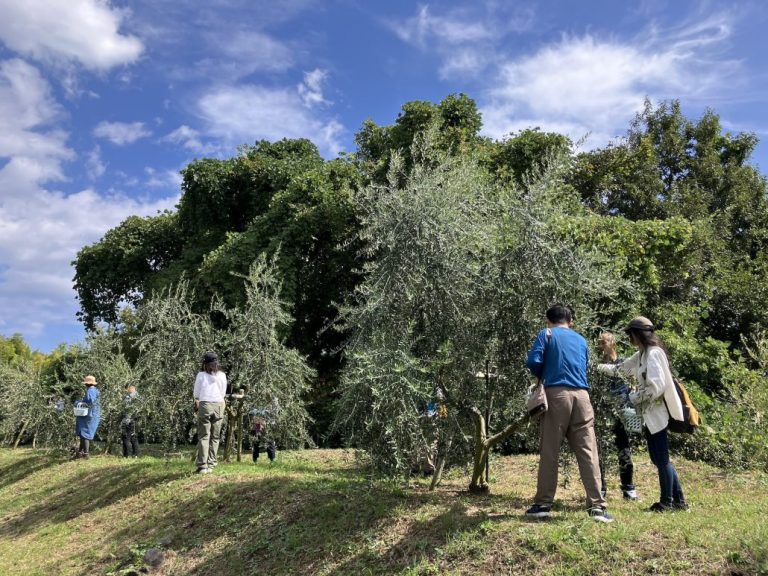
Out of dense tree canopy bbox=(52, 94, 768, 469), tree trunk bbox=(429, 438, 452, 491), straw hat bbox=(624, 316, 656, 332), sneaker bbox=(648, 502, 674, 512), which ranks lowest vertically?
sneaker bbox=(648, 502, 674, 512)

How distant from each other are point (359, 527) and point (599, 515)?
2396mm

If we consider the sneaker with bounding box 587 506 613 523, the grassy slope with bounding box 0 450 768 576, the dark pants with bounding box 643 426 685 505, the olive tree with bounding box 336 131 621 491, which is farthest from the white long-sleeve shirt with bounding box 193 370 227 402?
the dark pants with bounding box 643 426 685 505

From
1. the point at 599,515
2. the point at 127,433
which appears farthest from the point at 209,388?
the point at 599,515

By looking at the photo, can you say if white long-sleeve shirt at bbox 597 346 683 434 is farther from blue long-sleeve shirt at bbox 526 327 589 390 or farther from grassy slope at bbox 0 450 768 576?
grassy slope at bbox 0 450 768 576

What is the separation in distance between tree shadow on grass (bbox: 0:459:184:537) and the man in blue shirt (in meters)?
6.58

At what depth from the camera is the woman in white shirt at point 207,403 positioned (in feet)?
30.8

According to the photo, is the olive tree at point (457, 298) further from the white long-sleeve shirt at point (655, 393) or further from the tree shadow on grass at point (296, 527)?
the white long-sleeve shirt at point (655, 393)

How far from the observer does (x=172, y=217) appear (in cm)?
2367

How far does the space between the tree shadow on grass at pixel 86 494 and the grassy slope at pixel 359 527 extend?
0.04m

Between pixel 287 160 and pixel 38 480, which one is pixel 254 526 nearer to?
pixel 38 480

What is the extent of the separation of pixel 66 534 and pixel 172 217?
1665 cm

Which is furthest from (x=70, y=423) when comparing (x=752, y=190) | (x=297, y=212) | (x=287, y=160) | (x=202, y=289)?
(x=752, y=190)

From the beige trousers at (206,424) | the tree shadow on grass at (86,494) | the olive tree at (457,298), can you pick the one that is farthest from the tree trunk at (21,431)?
the olive tree at (457,298)

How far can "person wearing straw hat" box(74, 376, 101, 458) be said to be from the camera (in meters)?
13.7
